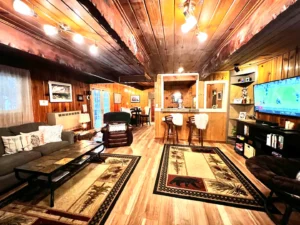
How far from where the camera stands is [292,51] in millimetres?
2350

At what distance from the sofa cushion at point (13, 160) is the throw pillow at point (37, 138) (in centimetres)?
36

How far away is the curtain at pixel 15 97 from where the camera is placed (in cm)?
264

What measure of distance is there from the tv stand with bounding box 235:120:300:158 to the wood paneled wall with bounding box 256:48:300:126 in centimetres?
27

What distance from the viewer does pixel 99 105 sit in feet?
21.5

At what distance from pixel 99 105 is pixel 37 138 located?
3809 millimetres

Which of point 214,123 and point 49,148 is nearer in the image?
point 49,148

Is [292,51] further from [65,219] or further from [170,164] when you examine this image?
[65,219]

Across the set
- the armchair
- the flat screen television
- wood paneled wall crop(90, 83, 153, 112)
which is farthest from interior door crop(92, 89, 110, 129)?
the flat screen television

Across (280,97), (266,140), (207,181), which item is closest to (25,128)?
(207,181)

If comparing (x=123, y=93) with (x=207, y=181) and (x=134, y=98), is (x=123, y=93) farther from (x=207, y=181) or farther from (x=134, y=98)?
(x=207, y=181)

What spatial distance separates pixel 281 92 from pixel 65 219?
3.67 meters

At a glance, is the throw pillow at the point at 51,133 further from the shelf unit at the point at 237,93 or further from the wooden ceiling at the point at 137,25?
the shelf unit at the point at 237,93

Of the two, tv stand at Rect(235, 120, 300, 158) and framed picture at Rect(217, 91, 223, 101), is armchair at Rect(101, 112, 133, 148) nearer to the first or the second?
tv stand at Rect(235, 120, 300, 158)

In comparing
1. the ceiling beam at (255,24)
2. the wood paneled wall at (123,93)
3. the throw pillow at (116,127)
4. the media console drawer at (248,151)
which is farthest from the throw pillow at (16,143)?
the media console drawer at (248,151)
